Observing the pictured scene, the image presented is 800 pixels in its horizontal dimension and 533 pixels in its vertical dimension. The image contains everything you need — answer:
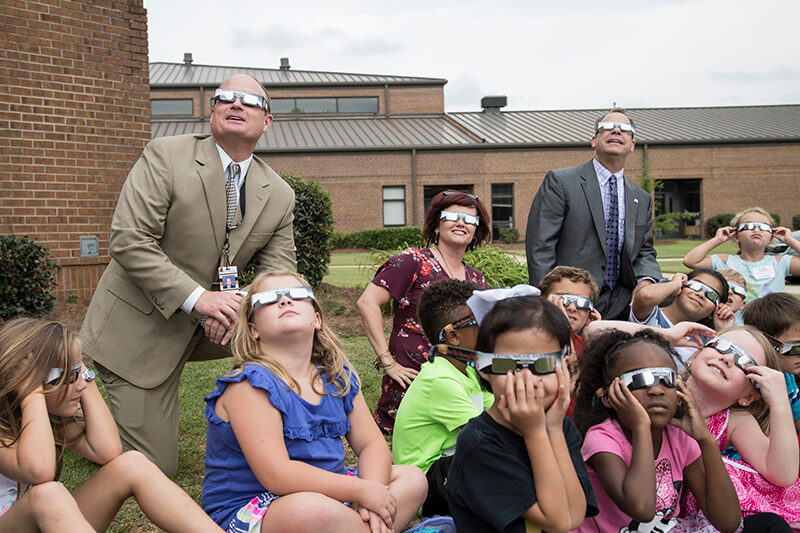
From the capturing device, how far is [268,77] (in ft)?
123

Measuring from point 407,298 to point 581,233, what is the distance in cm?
144

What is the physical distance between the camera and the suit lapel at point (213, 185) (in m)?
3.91

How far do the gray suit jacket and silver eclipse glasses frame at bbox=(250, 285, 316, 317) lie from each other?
2409mm

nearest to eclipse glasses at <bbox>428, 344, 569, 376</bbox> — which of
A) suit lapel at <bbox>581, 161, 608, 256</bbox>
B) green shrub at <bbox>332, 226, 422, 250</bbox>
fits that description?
suit lapel at <bbox>581, 161, 608, 256</bbox>

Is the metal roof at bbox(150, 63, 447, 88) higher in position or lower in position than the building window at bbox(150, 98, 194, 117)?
higher

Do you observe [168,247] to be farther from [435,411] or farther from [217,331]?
[435,411]

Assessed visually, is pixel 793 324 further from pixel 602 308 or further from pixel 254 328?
pixel 254 328

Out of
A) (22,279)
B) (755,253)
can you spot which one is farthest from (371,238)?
(755,253)

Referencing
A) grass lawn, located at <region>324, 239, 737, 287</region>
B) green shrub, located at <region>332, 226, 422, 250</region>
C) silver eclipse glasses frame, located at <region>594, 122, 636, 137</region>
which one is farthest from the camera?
green shrub, located at <region>332, 226, 422, 250</region>

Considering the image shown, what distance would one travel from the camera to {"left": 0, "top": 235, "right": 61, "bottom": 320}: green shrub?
22.8 feet

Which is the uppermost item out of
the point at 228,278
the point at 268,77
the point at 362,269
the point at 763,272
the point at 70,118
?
the point at 268,77

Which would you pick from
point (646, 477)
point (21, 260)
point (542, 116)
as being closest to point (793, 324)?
point (646, 477)

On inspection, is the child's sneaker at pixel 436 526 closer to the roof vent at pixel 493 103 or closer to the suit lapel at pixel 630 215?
the suit lapel at pixel 630 215

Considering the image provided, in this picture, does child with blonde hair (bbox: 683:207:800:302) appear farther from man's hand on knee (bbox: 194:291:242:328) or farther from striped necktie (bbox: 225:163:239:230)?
man's hand on knee (bbox: 194:291:242:328)
